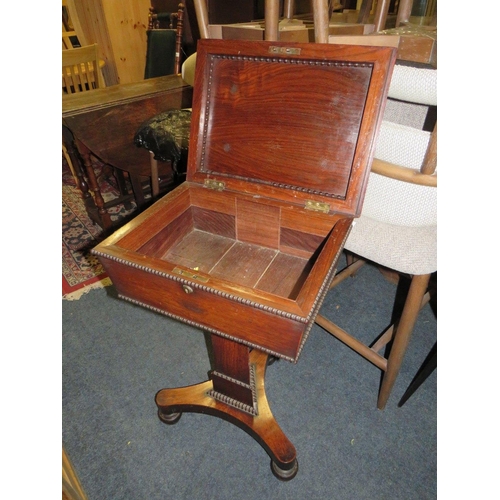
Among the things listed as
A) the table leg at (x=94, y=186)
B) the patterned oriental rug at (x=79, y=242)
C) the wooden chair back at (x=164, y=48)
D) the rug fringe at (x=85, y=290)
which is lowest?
the rug fringe at (x=85, y=290)

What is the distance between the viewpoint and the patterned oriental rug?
5.86ft

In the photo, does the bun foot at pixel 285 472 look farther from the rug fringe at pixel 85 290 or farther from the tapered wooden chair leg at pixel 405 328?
the rug fringe at pixel 85 290

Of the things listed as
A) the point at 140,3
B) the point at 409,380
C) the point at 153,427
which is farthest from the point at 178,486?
the point at 140,3

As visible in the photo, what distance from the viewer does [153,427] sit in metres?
1.21

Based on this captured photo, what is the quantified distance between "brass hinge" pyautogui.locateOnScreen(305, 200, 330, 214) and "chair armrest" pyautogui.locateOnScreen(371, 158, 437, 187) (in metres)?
0.16

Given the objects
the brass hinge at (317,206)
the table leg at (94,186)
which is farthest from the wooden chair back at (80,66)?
the brass hinge at (317,206)

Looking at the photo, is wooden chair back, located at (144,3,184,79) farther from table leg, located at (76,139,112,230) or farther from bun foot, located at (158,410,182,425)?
bun foot, located at (158,410,182,425)

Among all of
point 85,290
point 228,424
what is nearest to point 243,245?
point 228,424

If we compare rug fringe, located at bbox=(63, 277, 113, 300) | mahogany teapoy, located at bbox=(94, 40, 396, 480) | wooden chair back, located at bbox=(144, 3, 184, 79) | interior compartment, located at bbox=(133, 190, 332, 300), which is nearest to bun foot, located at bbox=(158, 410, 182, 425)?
mahogany teapoy, located at bbox=(94, 40, 396, 480)

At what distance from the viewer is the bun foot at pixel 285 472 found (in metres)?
1.06

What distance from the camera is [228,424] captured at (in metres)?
1.22

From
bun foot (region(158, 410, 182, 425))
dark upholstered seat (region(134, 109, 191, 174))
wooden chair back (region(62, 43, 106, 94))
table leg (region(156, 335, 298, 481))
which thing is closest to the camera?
table leg (region(156, 335, 298, 481))

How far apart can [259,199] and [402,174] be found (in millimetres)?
325

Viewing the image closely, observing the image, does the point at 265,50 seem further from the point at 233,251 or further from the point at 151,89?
the point at 151,89
